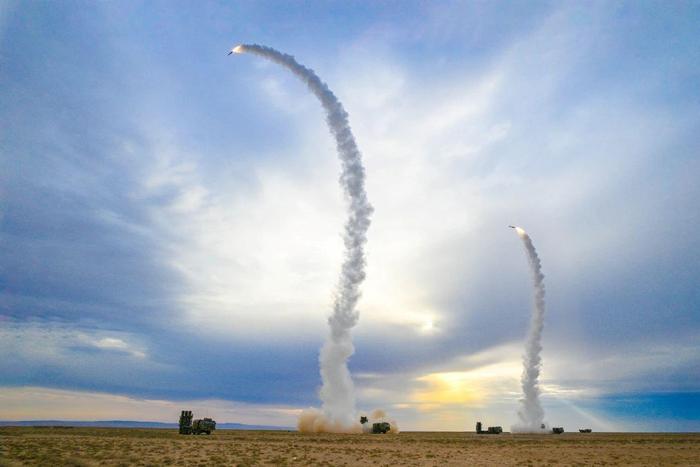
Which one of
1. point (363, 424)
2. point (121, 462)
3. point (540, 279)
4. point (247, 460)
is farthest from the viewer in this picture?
point (540, 279)

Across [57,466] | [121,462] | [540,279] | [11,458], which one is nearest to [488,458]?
[121,462]

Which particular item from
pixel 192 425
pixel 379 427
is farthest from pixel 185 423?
pixel 379 427

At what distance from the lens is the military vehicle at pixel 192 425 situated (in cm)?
7925

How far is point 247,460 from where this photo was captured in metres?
41.2

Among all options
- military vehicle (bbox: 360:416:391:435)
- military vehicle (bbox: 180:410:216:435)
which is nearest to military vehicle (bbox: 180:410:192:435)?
military vehicle (bbox: 180:410:216:435)

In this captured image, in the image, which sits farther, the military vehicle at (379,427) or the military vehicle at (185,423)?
the military vehicle at (379,427)

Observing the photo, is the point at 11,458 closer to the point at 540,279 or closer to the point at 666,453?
the point at 666,453

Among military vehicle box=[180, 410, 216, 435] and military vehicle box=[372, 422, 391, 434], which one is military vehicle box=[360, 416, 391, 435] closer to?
military vehicle box=[372, 422, 391, 434]

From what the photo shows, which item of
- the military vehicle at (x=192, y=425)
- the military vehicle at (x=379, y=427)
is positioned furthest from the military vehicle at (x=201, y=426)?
the military vehicle at (x=379, y=427)

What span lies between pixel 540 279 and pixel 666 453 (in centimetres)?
5279

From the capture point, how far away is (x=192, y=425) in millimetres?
81188

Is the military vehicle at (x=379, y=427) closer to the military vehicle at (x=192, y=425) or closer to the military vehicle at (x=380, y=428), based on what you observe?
the military vehicle at (x=380, y=428)

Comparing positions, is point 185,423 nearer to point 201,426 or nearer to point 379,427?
point 201,426

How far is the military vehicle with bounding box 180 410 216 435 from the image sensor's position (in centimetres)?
7925
